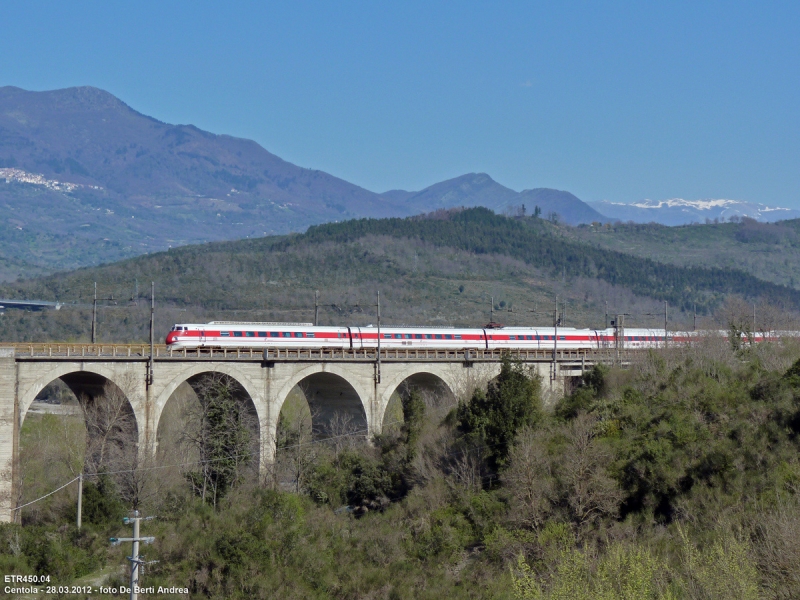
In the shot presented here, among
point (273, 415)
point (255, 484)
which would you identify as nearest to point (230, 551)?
point (255, 484)

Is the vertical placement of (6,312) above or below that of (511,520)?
above

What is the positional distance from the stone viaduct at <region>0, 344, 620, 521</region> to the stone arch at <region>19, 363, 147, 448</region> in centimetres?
5

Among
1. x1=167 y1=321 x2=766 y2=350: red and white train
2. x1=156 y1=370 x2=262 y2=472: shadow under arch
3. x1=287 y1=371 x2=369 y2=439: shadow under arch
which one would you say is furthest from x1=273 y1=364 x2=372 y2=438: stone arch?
x1=156 y1=370 x2=262 y2=472: shadow under arch

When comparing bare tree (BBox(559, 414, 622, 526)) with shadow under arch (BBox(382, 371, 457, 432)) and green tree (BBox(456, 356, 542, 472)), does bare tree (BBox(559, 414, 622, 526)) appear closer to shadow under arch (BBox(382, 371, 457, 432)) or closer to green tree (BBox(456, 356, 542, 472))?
green tree (BBox(456, 356, 542, 472))

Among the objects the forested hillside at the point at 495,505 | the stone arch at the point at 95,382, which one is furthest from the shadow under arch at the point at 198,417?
the stone arch at the point at 95,382

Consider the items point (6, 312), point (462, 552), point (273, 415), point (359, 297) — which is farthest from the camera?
point (359, 297)

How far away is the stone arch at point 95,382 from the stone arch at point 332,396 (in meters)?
9.76

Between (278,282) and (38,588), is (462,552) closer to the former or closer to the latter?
(38,588)

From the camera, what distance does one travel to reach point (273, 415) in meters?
53.4

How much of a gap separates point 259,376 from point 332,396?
24.0ft

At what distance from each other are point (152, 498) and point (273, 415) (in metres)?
10.9

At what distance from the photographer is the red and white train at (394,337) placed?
55.7 meters

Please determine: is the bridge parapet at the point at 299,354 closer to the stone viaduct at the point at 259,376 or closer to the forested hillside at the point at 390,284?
the stone viaduct at the point at 259,376

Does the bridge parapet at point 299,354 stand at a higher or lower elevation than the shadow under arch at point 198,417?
higher
